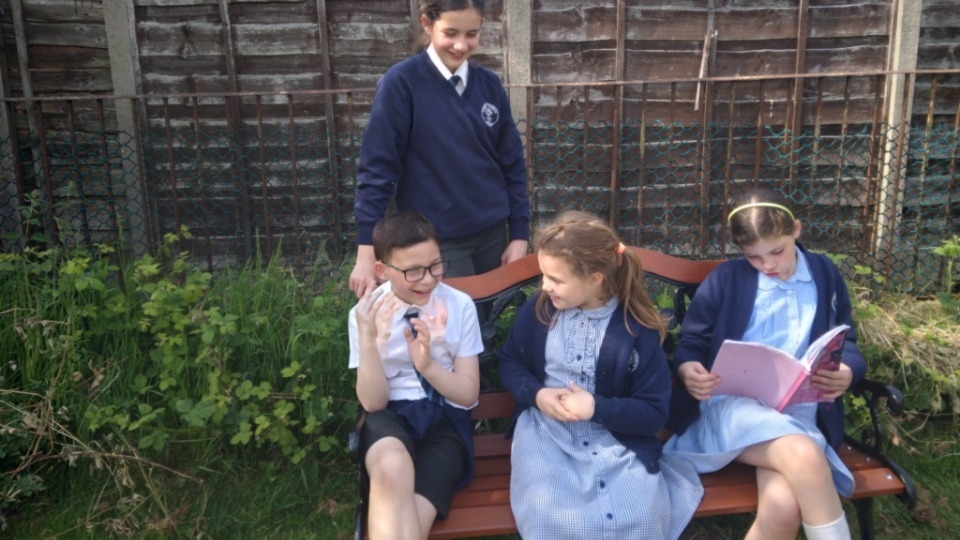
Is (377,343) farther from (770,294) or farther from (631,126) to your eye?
(631,126)

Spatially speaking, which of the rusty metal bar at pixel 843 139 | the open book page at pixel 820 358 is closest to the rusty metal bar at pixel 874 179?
the rusty metal bar at pixel 843 139

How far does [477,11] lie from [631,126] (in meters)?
3.25

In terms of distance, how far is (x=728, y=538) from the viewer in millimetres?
2633

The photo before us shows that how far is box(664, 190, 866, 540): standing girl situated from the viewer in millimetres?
2168

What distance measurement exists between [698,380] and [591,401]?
1.40 ft

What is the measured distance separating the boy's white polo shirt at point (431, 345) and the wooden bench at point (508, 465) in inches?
9.3

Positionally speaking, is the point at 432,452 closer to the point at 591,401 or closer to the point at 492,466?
the point at 492,466

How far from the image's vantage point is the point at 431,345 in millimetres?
2295

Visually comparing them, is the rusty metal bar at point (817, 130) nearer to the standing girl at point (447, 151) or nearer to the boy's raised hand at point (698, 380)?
the standing girl at point (447, 151)

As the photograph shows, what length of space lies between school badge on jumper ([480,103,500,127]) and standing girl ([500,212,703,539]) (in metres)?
0.56

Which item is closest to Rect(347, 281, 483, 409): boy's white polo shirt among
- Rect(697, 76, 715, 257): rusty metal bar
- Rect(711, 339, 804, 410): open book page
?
Rect(711, 339, 804, 410): open book page

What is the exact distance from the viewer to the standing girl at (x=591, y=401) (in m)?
2.05

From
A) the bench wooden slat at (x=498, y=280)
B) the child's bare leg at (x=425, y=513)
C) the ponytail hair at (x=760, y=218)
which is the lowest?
the child's bare leg at (x=425, y=513)

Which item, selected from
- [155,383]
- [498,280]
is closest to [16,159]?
[155,383]
